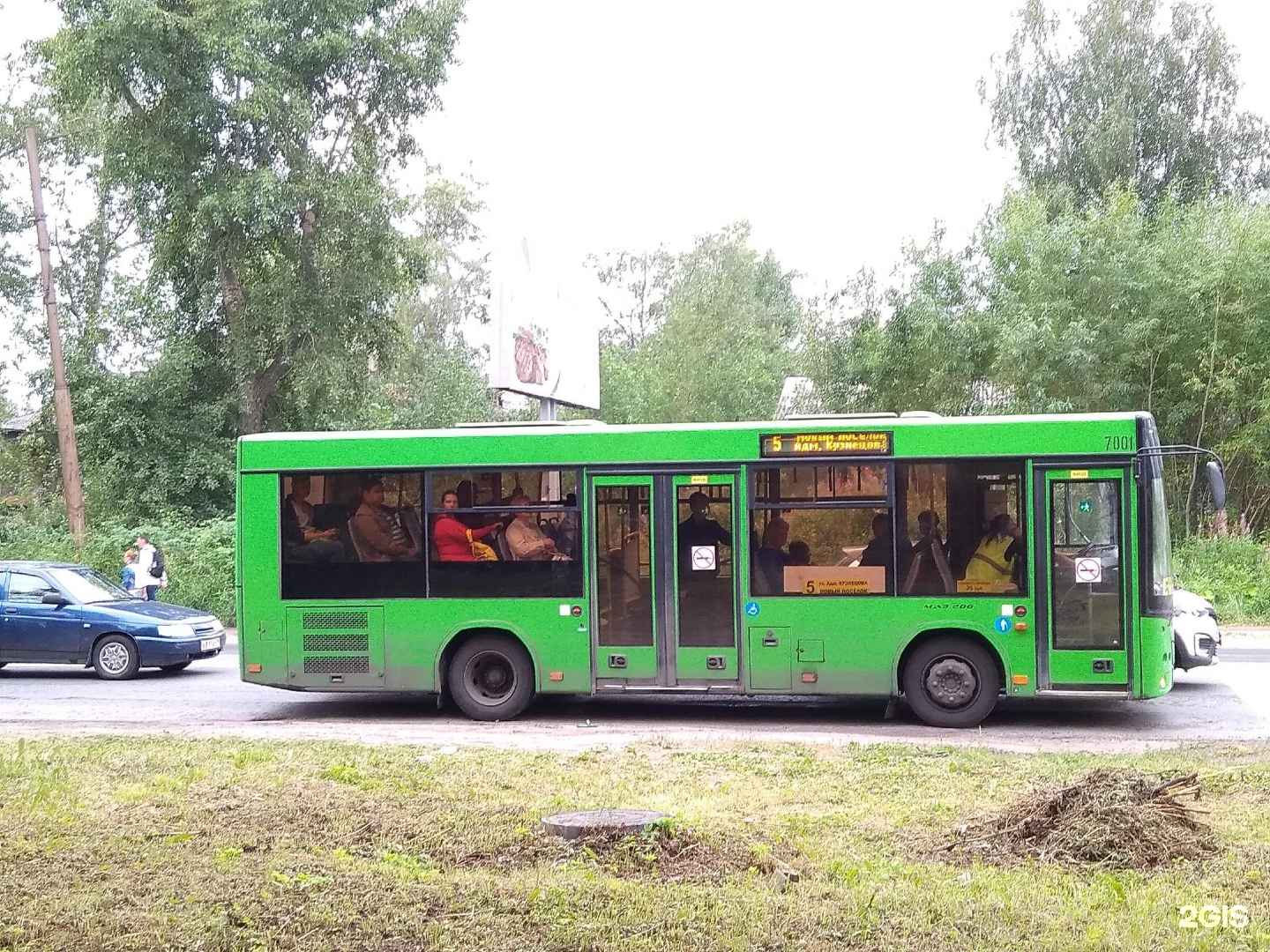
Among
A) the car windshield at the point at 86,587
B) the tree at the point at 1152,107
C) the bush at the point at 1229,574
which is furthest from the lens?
A: the tree at the point at 1152,107

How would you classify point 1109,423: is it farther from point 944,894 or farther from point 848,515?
point 944,894

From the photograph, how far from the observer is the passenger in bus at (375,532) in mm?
13180

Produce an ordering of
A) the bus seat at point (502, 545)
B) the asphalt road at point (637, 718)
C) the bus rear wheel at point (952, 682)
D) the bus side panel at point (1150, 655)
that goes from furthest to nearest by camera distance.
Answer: the bus seat at point (502, 545)
the bus rear wheel at point (952, 682)
the asphalt road at point (637, 718)
the bus side panel at point (1150, 655)

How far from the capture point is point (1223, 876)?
6215 millimetres

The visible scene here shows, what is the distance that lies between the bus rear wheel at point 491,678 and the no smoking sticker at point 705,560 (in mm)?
1933

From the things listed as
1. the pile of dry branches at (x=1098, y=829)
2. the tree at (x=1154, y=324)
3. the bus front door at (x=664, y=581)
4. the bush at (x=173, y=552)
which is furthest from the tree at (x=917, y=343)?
the pile of dry branches at (x=1098, y=829)

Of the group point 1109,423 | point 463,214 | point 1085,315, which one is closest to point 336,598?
point 1109,423

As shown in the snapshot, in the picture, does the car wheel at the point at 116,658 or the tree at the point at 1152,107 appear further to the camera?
the tree at the point at 1152,107

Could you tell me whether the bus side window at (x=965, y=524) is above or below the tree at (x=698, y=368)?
below

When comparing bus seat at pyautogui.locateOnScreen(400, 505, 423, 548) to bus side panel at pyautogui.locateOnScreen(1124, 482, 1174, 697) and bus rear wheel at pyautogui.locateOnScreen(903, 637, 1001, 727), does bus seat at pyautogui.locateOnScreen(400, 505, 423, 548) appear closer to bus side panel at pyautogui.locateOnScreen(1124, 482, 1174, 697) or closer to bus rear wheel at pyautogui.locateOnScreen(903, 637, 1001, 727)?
bus rear wheel at pyautogui.locateOnScreen(903, 637, 1001, 727)

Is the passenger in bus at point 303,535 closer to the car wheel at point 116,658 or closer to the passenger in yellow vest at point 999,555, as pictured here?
the car wheel at point 116,658

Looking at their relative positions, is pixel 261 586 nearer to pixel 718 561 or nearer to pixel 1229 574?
pixel 718 561

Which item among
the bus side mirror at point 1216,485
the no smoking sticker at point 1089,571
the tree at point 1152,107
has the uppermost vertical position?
the tree at point 1152,107

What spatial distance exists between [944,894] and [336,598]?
8.54m
